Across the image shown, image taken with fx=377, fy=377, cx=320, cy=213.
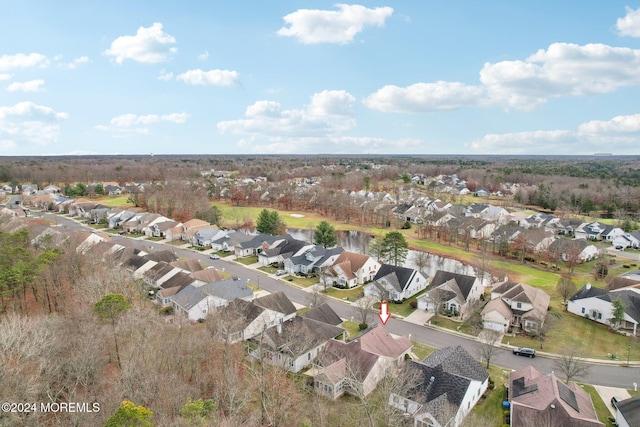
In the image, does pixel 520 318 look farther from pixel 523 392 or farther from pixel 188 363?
pixel 188 363

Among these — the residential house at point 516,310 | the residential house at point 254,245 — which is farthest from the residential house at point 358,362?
the residential house at point 254,245

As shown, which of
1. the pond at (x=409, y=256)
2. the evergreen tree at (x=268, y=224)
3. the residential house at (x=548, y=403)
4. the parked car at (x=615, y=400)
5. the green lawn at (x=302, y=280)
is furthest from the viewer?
the evergreen tree at (x=268, y=224)

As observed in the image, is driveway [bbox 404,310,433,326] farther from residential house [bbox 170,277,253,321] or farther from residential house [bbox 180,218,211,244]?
residential house [bbox 180,218,211,244]

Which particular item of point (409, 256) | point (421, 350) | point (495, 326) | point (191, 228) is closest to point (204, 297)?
point (421, 350)

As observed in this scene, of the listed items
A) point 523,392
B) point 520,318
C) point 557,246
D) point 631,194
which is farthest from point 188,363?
point 631,194

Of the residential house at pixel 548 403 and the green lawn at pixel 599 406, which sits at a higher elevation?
the residential house at pixel 548 403

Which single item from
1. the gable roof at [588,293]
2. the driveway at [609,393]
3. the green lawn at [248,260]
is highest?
the gable roof at [588,293]

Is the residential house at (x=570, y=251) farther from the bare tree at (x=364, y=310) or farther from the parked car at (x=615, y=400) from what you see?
the bare tree at (x=364, y=310)
